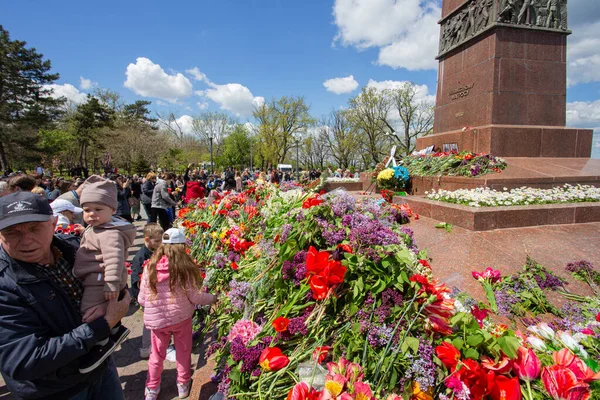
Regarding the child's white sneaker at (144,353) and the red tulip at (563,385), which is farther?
the child's white sneaker at (144,353)

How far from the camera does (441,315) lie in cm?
185

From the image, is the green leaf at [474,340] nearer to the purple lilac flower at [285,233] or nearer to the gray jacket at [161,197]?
the purple lilac flower at [285,233]

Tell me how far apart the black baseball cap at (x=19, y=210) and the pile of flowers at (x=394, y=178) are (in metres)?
6.18

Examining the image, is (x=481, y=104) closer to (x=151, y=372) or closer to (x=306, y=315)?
(x=306, y=315)

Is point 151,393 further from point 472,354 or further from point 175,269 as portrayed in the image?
point 472,354

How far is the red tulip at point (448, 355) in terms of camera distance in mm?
1613

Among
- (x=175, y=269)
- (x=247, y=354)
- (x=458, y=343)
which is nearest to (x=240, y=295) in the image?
(x=175, y=269)

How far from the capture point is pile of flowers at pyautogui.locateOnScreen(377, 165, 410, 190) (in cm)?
677

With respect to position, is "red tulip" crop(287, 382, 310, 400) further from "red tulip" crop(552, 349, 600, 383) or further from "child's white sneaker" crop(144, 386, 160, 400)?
"child's white sneaker" crop(144, 386, 160, 400)

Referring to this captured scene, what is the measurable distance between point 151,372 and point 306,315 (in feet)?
5.65

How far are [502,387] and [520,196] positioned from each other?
411 centimetres

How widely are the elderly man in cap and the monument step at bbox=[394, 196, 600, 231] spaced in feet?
13.7

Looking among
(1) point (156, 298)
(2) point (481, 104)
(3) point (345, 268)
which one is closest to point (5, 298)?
(1) point (156, 298)

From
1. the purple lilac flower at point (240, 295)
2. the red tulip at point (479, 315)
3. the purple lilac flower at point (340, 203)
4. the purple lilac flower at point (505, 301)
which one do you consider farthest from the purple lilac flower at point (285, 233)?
the purple lilac flower at point (505, 301)
